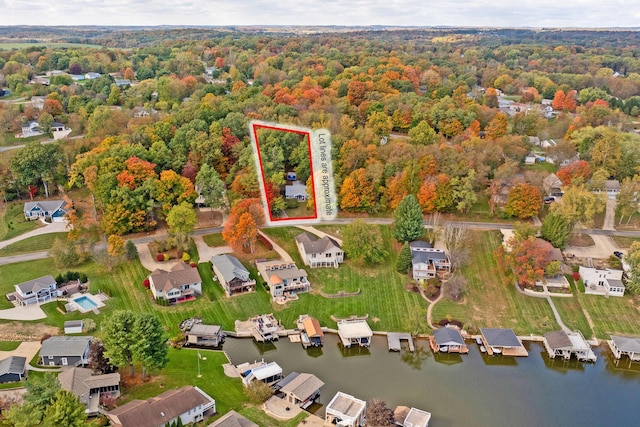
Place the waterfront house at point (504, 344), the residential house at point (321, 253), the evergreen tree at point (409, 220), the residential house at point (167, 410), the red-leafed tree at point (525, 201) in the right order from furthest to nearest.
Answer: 1. the red-leafed tree at point (525, 201)
2. the evergreen tree at point (409, 220)
3. the residential house at point (321, 253)
4. the waterfront house at point (504, 344)
5. the residential house at point (167, 410)

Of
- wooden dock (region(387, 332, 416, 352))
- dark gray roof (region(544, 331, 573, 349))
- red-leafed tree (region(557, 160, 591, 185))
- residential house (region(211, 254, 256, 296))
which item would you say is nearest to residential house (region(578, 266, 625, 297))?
dark gray roof (region(544, 331, 573, 349))

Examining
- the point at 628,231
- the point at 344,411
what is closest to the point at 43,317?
the point at 344,411

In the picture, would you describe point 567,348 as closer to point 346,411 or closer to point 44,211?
point 346,411

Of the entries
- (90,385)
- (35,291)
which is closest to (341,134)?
(35,291)

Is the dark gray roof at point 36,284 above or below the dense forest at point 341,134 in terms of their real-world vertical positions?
below

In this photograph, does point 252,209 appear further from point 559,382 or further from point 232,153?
point 559,382

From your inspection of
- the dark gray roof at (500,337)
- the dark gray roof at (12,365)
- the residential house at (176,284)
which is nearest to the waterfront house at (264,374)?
the residential house at (176,284)

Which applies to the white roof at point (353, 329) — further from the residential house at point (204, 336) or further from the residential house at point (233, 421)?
the residential house at point (233, 421)
